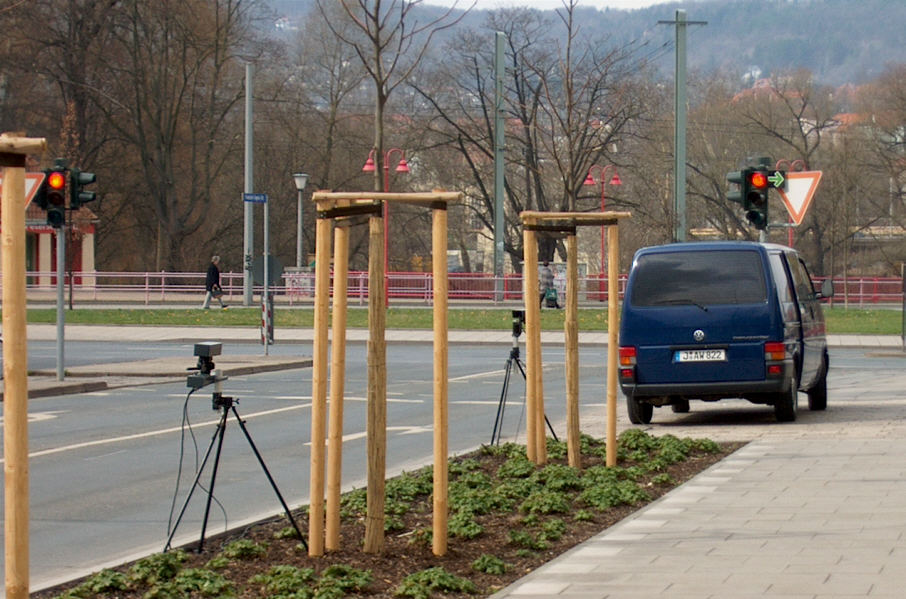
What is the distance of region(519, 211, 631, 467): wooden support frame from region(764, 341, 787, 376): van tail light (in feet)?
14.2

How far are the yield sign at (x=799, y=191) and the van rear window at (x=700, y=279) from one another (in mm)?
5025

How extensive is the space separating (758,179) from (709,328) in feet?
22.5

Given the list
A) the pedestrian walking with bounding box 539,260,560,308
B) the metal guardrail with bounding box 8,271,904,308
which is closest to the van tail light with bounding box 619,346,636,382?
the pedestrian walking with bounding box 539,260,560,308

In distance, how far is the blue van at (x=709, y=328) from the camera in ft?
50.4

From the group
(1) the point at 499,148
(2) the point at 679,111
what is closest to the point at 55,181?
(2) the point at 679,111

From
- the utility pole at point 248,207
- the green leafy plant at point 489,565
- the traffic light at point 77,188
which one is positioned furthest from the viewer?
the utility pole at point 248,207

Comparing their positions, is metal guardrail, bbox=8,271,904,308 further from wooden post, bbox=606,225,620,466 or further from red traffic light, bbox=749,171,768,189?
wooden post, bbox=606,225,620,466

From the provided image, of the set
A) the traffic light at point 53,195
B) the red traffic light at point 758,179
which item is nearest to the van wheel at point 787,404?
the red traffic light at point 758,179

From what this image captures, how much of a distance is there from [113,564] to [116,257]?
2495 inches

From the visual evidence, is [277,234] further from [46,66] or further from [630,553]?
[630,553]

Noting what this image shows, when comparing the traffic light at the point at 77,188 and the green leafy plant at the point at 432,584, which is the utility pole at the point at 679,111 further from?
the green leafy plant at the point at 432,584

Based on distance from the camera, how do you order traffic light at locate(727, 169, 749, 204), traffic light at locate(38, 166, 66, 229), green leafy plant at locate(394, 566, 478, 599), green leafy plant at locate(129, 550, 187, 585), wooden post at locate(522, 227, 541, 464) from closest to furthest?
green leafy plant at locate(394, 566, 478, 599), green leafy plant at locate(129, 550, 187, 585), wooden post at locate(522, 227, 541, 464), traffic light at locate(727, 169, 749, 204), traffic light at locate(38, 166, 66, 229)

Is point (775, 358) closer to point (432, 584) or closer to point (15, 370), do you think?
point (432, 584)

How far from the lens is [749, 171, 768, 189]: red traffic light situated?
2173 centimetres
